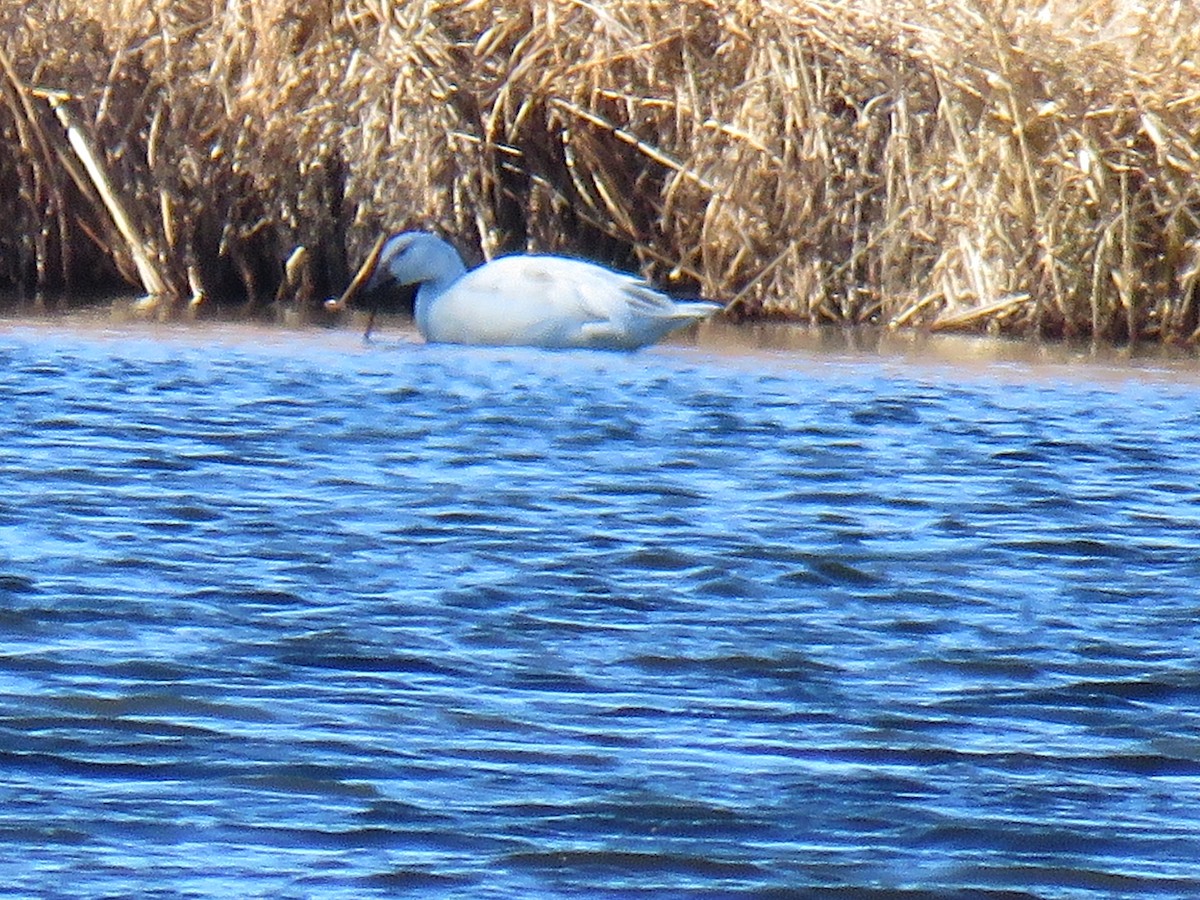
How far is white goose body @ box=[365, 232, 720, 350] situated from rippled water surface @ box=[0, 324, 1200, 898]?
2234 millimetres

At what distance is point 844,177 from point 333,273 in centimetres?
289

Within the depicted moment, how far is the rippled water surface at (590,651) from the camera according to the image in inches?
138

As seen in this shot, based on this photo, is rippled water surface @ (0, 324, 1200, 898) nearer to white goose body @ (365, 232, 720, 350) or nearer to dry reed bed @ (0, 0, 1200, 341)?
white goose body @ (365, 232, 720, 350)

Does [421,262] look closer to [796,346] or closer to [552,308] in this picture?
[552,308]

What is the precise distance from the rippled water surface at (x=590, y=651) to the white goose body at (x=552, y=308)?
2234mm

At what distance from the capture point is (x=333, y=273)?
45.7ft

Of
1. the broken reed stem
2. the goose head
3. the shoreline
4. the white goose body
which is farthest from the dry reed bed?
the white goose body

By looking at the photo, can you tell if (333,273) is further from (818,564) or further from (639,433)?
(818,564)

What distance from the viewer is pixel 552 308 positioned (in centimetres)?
1111

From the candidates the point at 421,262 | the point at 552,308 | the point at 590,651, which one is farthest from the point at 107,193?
the point at 590,651

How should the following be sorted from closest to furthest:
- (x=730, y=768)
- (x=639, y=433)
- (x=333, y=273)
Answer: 1. (x=730, y=768)
2. (x=639, y=433)
3. (x=333, y=273)

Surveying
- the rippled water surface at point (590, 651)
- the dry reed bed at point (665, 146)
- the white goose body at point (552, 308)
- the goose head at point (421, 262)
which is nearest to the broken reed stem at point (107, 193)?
the dry reed bed at point (665, 146)

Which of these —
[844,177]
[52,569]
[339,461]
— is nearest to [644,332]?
[844,177]

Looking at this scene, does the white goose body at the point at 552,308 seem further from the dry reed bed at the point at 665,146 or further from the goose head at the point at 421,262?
the dry reed bed at the point at 665,146
